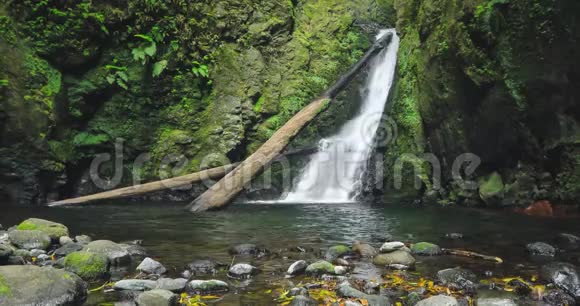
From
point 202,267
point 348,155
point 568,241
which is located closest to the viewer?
point 202,267

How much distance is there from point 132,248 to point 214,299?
2313 mm

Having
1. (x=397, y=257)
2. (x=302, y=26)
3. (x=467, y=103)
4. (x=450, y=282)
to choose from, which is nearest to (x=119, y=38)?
(x=302, y=26)

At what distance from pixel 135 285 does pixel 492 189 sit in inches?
369

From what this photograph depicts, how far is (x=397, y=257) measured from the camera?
5422mm

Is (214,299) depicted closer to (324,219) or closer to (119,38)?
(324,219)

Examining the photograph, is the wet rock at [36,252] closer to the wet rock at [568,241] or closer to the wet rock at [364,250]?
the wet rock at [364,250]

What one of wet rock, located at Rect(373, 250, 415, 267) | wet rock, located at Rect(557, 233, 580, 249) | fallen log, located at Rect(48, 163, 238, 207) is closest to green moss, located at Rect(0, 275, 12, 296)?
wet rock, located at Rect(373, 250, 415, 267)

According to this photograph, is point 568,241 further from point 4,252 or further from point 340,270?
point 4,252

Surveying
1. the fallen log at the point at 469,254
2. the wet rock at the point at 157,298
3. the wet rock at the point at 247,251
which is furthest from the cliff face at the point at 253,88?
the wet rock at the point at 157,298

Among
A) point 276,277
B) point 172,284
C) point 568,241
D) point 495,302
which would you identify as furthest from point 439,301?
point 568,241

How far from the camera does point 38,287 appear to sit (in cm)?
367

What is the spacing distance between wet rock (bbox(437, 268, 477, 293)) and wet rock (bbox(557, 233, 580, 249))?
2630 millimetres

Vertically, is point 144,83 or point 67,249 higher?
point 144,83

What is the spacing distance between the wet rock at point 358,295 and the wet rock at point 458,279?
0.91 meters
